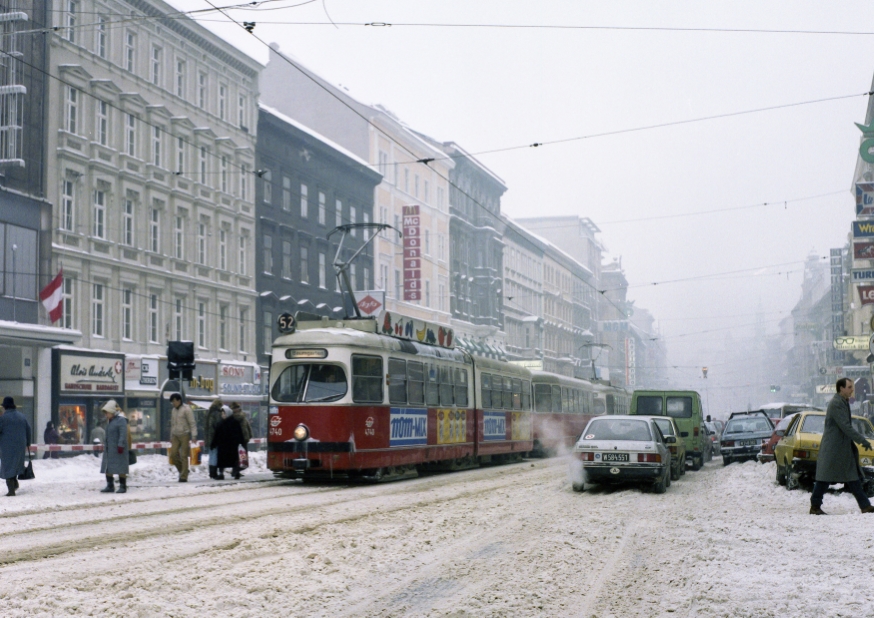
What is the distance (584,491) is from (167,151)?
2698 centimetres

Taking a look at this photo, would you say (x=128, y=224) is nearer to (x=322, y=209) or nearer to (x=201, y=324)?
(x=201, y=324)

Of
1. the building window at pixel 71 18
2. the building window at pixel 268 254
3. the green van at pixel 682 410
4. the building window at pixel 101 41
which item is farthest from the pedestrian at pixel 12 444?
the building window at pixel 268 254

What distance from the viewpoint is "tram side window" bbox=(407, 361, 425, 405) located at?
926 inches

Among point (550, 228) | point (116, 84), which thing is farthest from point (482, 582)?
point (550, 228)

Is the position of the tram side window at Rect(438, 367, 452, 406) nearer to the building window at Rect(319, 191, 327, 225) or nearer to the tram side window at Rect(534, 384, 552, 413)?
the tram side window at Rect(534, 384, 552, 413)

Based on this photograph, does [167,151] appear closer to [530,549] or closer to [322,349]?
[322,349]

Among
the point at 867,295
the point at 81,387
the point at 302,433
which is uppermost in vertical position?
the point at 867,295

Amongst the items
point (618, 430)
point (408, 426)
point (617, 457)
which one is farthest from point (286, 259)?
point (617, 457)

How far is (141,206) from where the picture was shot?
39.8 meters

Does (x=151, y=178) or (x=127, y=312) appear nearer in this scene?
(x=127, y=312)

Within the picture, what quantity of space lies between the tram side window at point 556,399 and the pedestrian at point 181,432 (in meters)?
18.3

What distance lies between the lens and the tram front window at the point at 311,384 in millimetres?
20906

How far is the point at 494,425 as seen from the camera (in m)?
30.6

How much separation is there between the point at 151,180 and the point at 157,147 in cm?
168
